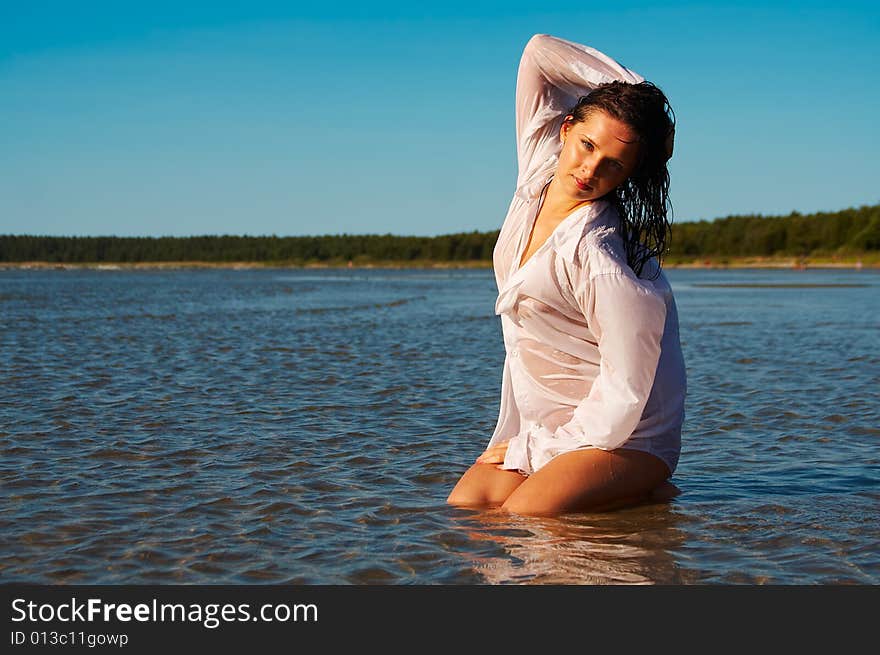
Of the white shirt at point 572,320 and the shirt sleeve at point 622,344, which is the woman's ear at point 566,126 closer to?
the white shirt at point 572,320

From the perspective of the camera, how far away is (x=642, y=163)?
462 cm

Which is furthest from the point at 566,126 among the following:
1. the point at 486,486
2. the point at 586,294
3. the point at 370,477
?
the point at 370,477

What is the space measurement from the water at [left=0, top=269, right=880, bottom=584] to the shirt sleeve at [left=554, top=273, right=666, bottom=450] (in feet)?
2.27

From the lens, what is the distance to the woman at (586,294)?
4.46 metres

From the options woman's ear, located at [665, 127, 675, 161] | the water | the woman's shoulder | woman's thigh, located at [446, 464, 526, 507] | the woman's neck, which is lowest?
the water

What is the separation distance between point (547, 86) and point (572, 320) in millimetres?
1297

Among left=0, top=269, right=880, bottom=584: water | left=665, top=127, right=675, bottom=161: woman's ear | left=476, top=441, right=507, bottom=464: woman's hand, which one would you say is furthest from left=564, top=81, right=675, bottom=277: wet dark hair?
left=0, top=269, right=880, bottom=584: water

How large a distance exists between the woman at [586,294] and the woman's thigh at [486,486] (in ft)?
0.04

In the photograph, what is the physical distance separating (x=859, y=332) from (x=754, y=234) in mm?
100670

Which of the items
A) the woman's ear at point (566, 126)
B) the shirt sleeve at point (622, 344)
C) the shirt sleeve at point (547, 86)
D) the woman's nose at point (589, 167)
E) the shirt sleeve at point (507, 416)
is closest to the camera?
the shirt sleeve at point (622, 344)

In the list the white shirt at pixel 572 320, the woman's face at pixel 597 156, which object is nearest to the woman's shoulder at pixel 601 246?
the white shirt at pixel 572 320

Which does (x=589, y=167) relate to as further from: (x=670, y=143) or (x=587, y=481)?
(x=587, y=481)

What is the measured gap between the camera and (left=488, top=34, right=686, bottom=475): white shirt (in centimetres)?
446

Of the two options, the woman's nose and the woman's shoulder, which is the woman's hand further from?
the woman's nose
